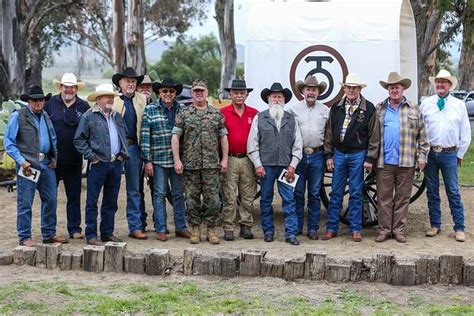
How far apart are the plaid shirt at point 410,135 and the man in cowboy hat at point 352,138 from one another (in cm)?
12

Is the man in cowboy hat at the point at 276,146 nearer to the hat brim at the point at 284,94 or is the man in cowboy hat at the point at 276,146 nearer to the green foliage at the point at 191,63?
the hat brim at the point at 284,94

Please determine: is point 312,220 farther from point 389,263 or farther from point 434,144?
point 389,263

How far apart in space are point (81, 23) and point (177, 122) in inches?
1298

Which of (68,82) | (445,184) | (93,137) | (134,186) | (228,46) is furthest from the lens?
(228,46)

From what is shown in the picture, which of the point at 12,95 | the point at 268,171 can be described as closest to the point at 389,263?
the point at 268,171

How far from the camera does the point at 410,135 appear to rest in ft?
27.7

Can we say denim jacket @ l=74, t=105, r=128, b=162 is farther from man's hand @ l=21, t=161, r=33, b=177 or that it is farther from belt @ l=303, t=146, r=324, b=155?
belt @ l=303, t=146, r=324, b=155

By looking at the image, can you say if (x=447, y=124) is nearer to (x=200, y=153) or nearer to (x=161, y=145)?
(x=200, y=153)

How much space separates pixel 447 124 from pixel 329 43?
5.52 feet

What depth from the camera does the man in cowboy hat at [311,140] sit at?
8.66 m

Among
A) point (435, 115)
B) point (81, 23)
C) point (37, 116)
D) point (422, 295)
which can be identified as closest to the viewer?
point (422, 295)

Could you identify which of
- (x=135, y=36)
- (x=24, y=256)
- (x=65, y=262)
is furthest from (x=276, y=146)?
(x=135, y=36)

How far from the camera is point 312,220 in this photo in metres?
8.89

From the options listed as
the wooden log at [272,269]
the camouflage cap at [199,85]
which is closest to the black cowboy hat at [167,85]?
the camouflage cap at [199,85]
